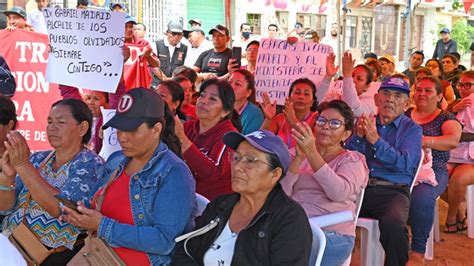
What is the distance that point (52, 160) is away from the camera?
3.43m

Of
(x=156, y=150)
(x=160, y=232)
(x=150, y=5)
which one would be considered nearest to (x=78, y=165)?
(x=156, y=150)

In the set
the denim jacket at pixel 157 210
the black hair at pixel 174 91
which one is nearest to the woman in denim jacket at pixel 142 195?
the denim jacket at pixel 157 210

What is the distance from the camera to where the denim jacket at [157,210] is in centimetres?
287

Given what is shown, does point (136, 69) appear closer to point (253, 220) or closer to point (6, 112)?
point (6, 112)

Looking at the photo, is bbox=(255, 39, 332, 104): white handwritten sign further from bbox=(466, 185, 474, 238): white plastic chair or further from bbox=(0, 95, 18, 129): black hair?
bbox=(0, 95, 18, 129): black hair

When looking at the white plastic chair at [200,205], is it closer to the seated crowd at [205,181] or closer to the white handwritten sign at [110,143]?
the seated crowd at [205,181]

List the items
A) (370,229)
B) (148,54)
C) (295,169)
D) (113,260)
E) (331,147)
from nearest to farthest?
(113,260), (295,169), (331,147), (370,229), (148,54)

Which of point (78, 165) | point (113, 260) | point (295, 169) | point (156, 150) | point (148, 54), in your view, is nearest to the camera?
point (113, 260)

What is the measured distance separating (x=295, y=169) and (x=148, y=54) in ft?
11.2

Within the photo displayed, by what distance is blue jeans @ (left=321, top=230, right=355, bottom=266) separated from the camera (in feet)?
11.6

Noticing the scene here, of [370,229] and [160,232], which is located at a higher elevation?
[160,232]

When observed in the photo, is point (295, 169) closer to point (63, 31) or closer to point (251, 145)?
point (251, 145)

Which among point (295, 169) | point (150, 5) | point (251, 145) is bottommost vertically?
point (295, 169)

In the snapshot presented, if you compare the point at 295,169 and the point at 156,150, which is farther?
the point at 295,169
